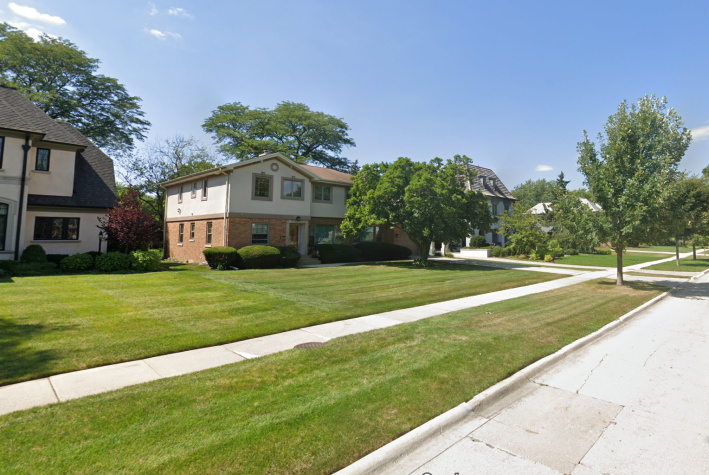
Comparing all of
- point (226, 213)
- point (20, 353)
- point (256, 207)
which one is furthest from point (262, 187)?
point (20, 353)

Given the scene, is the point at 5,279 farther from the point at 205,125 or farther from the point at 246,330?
the point at 205,125

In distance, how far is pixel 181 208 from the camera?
2531 cm

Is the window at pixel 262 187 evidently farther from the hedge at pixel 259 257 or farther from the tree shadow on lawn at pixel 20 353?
the tree shadow on lawn at pixel 20 353

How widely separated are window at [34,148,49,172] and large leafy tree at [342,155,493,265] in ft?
54.0

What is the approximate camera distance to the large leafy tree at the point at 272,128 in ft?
134

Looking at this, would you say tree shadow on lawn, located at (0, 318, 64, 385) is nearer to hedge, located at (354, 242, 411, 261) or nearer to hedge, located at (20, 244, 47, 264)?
hedge, located at (20, 244, 47, 264)

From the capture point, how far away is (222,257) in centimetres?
1844

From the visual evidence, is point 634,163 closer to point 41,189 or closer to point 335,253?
point 335,253

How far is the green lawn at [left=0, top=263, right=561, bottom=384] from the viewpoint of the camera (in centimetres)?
589

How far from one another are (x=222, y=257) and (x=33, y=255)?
8.03 m

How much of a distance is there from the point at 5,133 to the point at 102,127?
19853mm

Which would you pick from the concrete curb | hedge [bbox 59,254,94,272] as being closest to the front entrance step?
hedge [bbox 59,254,94,272]

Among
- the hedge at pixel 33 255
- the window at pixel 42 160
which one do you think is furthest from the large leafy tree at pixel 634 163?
the window at pixel 42 160

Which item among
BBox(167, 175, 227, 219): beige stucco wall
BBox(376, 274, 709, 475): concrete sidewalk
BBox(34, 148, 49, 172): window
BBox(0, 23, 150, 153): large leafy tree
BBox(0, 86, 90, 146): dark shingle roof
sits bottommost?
BBox(376, 274, 709, 475): concrete sidewalk
